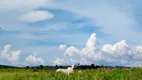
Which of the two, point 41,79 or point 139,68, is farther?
point 139,68

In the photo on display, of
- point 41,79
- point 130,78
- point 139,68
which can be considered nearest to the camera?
point 130,78

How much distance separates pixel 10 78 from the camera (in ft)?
91.6

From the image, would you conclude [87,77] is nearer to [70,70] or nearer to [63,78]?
[63,78]

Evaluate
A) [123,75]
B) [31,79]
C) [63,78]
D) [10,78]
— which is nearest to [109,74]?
[123,75]

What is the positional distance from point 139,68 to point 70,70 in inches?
184

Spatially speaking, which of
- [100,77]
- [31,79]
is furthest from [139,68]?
[31,79]

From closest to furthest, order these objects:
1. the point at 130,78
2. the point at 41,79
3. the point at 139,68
A: the point at 130,78 → the point at 41,79 → the point at 139,68

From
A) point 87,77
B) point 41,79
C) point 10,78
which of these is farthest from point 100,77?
point 10,78

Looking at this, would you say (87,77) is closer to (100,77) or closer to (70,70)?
(100,77)

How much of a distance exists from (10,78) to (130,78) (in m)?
9.05

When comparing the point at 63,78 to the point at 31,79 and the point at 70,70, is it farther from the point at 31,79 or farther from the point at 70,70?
the point at 70,70

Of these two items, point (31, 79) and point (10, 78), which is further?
point (10, 78)

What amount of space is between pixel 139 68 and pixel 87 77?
19.5 ft

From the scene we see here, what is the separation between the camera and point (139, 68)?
1094 inches
